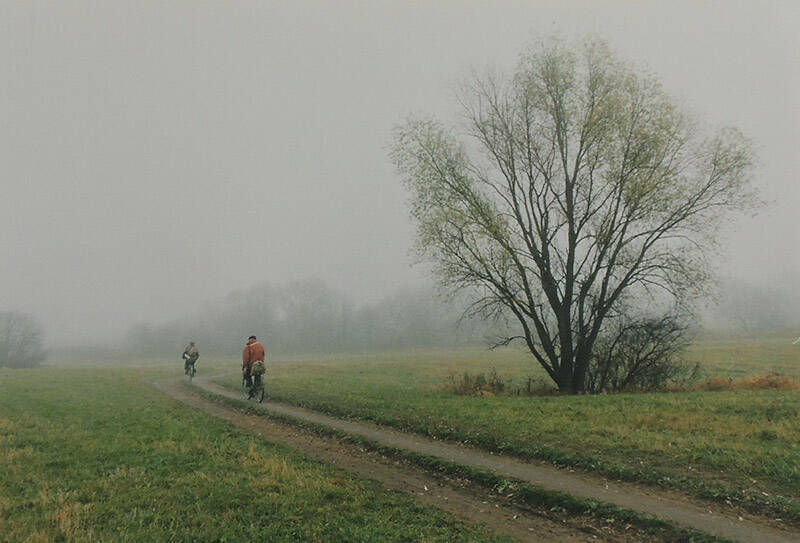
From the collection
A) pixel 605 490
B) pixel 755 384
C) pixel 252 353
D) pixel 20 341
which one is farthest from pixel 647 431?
pixel 20 341

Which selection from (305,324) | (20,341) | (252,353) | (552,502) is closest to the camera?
(552,502)

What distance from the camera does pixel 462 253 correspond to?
2070 cm

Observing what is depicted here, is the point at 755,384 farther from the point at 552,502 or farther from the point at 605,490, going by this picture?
the point at 552,502

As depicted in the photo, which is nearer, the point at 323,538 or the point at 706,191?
the point at 323,538

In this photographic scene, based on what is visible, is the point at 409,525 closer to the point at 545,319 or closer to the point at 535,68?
the point at 545,319

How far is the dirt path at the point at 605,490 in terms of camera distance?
6055 mm

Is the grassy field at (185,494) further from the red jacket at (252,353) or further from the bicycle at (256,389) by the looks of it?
the red jacket at (252,353)

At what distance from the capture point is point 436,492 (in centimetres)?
793

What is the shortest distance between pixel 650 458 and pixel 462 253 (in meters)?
12.8

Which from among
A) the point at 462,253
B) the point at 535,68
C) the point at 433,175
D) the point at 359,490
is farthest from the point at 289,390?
the point at 535,68

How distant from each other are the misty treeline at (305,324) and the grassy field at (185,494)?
4183 inches

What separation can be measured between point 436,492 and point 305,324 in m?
129

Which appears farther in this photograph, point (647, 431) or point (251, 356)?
point (251, 356)

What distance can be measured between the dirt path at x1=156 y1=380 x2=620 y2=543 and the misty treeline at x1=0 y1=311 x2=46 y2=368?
286ft
